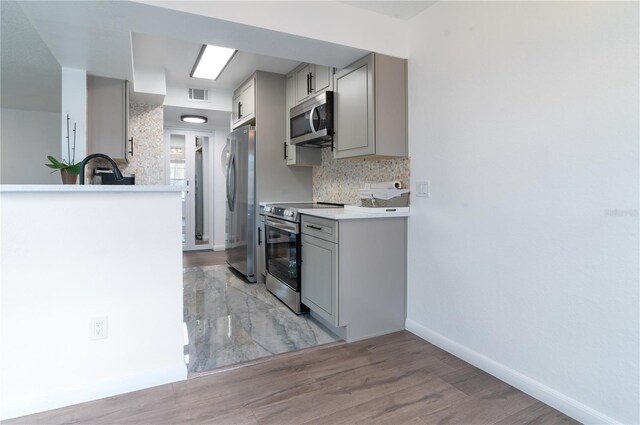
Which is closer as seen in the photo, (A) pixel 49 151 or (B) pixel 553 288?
(B) pixel 553 288

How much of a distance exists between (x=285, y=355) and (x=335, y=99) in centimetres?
210

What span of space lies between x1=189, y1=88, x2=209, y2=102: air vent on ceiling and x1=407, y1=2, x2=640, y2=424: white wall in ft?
11.3

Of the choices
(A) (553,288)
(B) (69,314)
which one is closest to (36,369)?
(B) (69,314)

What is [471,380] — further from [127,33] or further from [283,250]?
[127,33]

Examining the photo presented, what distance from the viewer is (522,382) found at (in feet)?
5.99

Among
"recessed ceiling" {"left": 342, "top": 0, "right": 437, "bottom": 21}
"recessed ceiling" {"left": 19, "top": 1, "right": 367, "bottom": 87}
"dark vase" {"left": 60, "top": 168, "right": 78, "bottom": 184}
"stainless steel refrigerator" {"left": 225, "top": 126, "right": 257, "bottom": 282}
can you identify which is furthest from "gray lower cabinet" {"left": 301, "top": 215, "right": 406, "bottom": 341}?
"dark vase" {"left": 60, "top": 168, "right": 78, "bottom": 184}

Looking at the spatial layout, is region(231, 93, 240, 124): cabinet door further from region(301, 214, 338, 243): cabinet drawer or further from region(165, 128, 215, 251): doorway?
region(301, 214, 338, 243): cabinet drawer

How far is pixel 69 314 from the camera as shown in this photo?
168 centimetres

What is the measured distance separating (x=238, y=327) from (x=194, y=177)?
167 inches

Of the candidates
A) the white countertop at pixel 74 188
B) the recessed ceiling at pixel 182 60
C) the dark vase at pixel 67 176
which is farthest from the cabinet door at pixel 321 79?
the dark vase at pixel 67 176

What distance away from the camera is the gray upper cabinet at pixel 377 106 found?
8.23 ft

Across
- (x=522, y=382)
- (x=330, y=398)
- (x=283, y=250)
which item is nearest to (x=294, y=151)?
(x=283, y=250)

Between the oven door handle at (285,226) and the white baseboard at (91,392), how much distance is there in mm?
1379

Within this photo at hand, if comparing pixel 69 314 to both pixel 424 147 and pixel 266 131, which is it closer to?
pixel 424 147
